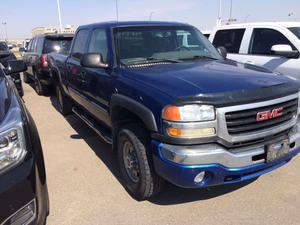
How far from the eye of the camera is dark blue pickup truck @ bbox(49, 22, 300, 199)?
8.41 ft

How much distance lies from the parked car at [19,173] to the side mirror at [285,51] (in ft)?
15.2

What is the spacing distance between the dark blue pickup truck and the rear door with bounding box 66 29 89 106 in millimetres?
834

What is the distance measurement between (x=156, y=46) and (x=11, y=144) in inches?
92.5

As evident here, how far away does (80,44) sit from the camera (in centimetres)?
520

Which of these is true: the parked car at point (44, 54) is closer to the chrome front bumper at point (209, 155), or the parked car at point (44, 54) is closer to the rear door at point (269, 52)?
the rear door at point (269, 52)

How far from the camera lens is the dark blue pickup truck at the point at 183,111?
256 cm

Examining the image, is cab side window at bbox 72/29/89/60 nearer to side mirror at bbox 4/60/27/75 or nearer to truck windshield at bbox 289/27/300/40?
side mirror at bbox 4/60/27/75

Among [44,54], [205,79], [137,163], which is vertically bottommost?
[137,163]

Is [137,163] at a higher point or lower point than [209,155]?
lower

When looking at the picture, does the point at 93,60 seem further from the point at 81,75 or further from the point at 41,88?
the point at 41,88

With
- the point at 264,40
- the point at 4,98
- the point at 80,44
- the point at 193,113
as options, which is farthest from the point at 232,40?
the point at 4,98

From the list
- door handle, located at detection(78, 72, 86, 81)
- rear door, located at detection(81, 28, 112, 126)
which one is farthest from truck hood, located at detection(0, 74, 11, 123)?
door handle, located at detection(78, 72, 86, 81)

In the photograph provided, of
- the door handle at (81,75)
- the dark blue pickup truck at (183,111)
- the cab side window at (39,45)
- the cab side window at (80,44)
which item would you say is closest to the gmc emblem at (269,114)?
the dark blue pickup truck at (183,111)

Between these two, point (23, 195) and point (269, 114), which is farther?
point (269, 114)
